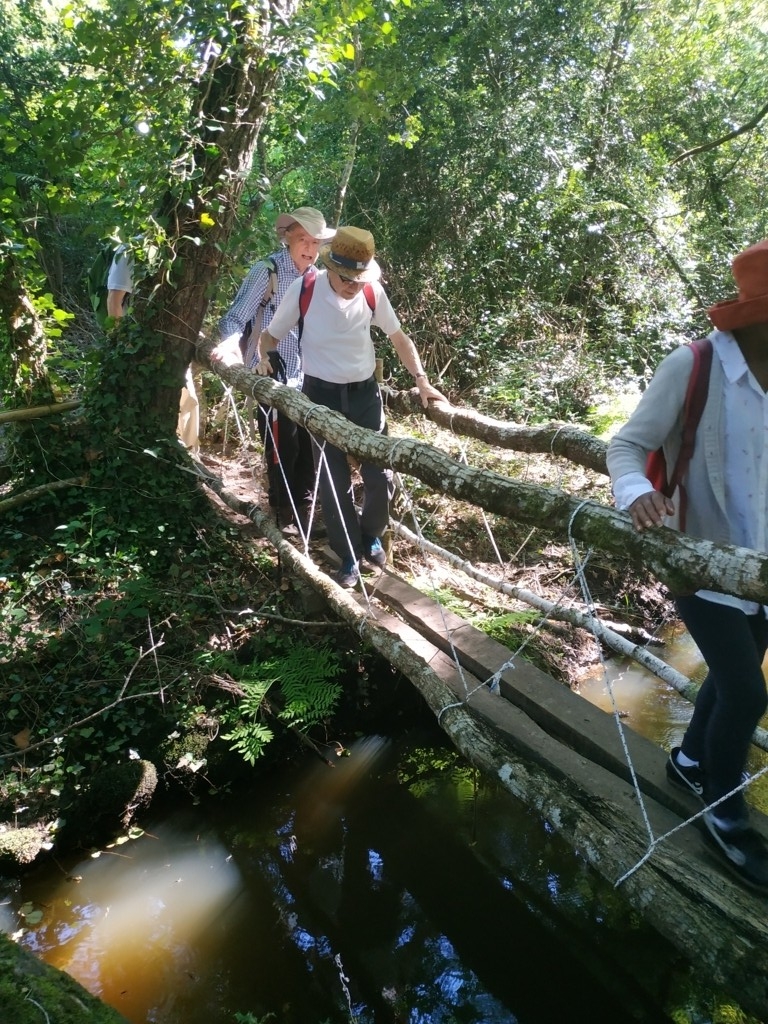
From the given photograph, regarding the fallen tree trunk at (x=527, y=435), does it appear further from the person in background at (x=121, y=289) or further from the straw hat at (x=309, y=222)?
the person in background at (x=121, y=289)

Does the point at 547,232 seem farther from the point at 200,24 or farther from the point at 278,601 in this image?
the point at 278,601

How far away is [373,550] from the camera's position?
4.76 metres

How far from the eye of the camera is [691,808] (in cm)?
252

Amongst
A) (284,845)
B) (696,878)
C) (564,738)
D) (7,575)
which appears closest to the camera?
(696,878)

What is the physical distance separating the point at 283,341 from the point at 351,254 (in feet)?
4.05

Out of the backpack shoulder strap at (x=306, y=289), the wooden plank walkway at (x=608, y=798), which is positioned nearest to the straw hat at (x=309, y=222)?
the backpack shoulder strap at (x=306, y=289)

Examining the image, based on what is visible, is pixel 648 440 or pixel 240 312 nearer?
pixel 648 440

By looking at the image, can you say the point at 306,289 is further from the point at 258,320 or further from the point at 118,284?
the point at 118,284

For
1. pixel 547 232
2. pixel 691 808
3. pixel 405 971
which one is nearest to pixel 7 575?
pixel 405 971

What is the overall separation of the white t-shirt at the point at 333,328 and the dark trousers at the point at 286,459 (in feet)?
2.23

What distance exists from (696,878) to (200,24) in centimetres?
524

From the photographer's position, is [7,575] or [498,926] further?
[7,575]

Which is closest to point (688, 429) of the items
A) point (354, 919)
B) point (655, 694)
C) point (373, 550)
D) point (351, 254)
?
point (351, 254)

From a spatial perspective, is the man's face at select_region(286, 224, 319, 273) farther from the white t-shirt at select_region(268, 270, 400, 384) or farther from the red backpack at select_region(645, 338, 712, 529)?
the red backpack at select_region(645, 338, 712, 529)
